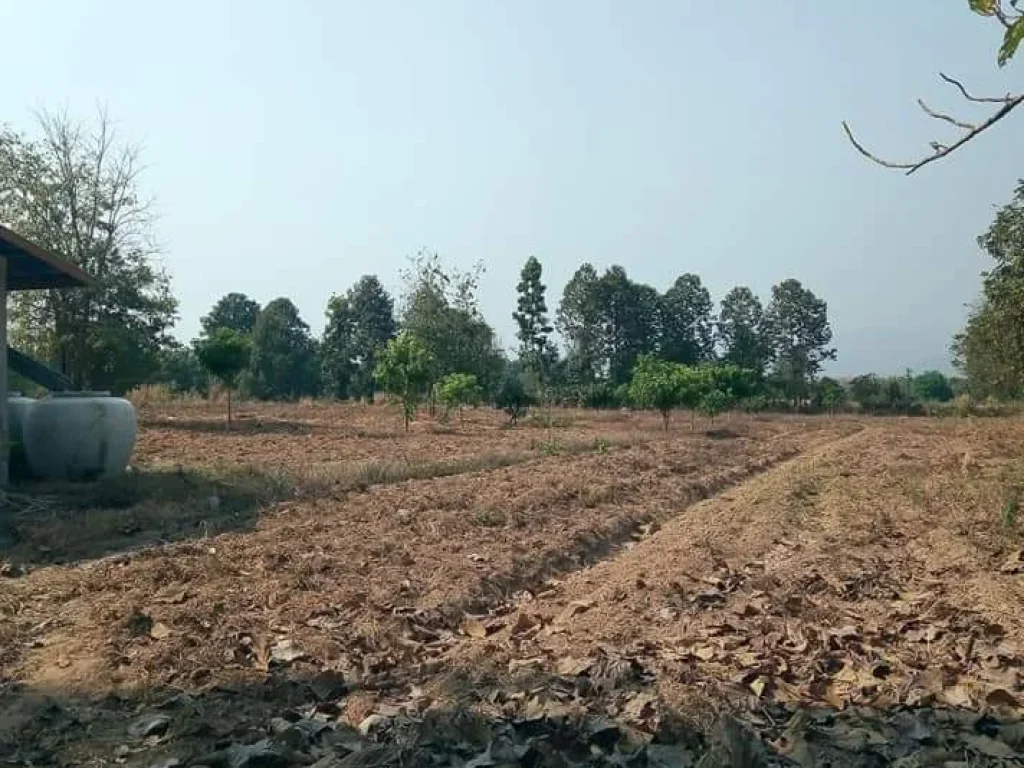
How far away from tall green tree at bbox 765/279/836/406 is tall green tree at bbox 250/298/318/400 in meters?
28.8

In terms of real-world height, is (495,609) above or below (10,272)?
below

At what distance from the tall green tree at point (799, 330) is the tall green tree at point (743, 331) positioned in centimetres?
91

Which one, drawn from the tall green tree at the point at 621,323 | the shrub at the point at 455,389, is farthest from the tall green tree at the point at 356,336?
the shrub at the point at 455,389

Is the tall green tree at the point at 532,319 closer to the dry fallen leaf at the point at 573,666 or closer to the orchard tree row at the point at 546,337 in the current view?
the orchard tree row at the point at 546,337

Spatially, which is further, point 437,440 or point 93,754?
point 437,440

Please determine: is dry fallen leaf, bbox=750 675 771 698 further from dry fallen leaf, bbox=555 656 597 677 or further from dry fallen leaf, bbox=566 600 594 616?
dry fallen leaf, bbox=566 600 594 616

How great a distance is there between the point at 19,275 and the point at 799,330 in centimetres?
5314

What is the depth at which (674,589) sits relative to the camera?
668cm

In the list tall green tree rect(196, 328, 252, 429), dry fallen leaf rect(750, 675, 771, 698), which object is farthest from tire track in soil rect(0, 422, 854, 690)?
tall green tree rect(196, 328, 252, 429)

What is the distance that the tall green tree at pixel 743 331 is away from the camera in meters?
60.6

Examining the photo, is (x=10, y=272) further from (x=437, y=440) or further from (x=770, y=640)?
(x=770, y=640)

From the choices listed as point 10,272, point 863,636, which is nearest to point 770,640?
point 863,636

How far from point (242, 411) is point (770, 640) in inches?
1042

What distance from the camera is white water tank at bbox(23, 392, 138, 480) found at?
12.5 metres
